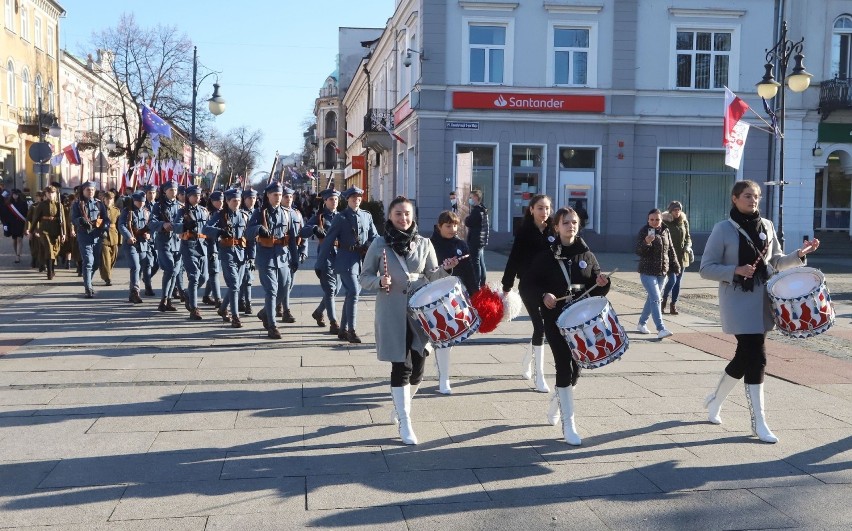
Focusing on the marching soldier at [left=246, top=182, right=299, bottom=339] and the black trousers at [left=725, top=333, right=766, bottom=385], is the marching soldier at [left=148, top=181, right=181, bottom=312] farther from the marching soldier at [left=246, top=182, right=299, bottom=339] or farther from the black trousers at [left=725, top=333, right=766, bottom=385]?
the black trousers at [left=725, top=333, right=766, bottom=385]

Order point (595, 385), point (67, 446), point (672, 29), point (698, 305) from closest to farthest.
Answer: point (67, 446), point (595, 385), point (698, 305), point (672, 29)

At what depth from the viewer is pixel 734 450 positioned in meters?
5.92

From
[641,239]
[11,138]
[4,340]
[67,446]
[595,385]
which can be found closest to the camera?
[67,446]

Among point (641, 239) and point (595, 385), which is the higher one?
point (641, 239)

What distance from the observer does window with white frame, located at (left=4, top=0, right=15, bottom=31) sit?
40.0m

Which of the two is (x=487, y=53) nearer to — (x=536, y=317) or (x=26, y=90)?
(x=536, y=317)

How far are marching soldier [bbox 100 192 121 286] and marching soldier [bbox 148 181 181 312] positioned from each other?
6.67 ft

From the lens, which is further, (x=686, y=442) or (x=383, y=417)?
(x=383, y=417)

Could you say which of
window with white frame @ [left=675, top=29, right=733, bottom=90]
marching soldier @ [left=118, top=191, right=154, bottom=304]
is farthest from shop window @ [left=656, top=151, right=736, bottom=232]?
marching soldier @ [left=118, top=191, right=154, bottom=304]

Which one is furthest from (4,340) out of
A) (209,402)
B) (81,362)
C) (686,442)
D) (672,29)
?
(672,29)

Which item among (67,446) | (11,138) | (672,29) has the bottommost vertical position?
(67,446)

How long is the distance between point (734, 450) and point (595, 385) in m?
2.16

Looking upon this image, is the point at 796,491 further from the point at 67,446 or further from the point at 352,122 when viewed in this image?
the point at 352,122

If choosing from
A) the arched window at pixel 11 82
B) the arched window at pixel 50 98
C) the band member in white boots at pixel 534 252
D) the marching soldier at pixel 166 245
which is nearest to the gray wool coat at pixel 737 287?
the band member in white boots at pixel 534 252
